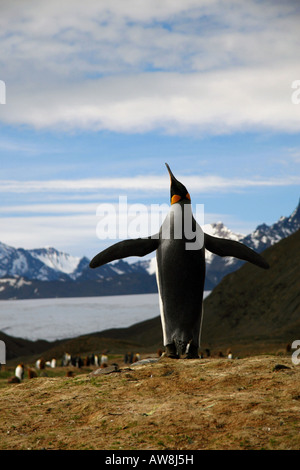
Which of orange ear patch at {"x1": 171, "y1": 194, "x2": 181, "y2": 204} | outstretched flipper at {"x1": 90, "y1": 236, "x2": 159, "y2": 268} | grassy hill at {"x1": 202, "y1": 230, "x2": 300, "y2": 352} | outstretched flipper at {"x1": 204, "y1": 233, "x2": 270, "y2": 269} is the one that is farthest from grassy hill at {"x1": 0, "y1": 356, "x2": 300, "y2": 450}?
grassy hill at {"x1": 202, "y1": 230, "x2": 300, "y2": 352}

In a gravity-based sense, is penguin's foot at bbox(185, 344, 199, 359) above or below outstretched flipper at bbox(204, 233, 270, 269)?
below

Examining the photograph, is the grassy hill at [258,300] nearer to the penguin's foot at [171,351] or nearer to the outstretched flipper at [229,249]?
the outstretched flipper at [229,249]

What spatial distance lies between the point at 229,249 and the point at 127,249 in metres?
2.61

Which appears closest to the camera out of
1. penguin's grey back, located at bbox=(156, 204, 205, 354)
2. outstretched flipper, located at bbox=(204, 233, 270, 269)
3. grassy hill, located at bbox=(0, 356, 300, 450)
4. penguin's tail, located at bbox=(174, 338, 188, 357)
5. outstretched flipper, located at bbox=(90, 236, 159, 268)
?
grassy hill, located at bbox=(0, 356, 300, 450)

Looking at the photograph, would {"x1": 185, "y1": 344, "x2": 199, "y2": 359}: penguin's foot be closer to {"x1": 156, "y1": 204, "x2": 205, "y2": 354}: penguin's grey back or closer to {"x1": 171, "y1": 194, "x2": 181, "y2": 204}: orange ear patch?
{"x1": 156, "y1": 204, "x2": 205, "y2": 354}: penguin's grey back

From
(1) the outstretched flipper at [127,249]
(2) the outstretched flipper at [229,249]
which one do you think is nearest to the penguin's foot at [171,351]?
(1) the outstretched flipper at [127,249]

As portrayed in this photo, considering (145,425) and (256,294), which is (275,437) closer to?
(145,425)

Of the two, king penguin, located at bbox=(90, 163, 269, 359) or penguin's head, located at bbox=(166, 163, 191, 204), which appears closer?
king penguin, located at bbox=(90, 163, 269, 359)

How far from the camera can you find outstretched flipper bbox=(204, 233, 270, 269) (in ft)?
44.3

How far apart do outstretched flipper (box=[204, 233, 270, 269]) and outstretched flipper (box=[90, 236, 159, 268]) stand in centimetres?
139

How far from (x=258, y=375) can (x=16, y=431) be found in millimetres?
4498

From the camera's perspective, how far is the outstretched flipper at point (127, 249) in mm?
13117

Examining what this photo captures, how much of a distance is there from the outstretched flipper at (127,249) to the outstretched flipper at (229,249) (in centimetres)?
139

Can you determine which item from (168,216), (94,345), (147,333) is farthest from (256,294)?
(168,216)
